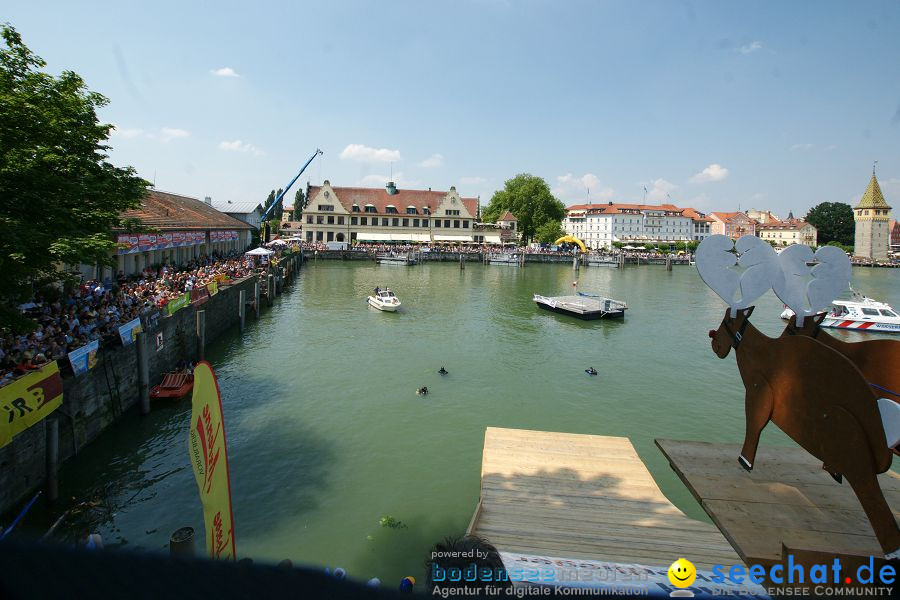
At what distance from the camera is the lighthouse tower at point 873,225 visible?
121 m

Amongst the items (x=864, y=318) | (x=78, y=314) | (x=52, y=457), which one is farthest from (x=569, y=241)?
(x=52, y=457)

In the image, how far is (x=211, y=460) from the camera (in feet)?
19.0

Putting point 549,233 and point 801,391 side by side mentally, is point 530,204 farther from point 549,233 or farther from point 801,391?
point 801,391

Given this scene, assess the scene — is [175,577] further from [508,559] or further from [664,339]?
[664,339]

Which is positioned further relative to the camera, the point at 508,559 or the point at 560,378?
the point at 560,378

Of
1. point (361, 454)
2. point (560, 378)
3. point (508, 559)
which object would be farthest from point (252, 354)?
point (508, 559)

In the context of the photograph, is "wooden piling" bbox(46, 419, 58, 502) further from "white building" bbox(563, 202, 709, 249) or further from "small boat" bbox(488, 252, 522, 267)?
"white building" bbox(563, 202, 709, 249)

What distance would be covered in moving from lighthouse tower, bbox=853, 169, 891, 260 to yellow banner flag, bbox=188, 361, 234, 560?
5896 inches

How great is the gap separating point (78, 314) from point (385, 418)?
1036 centimetres

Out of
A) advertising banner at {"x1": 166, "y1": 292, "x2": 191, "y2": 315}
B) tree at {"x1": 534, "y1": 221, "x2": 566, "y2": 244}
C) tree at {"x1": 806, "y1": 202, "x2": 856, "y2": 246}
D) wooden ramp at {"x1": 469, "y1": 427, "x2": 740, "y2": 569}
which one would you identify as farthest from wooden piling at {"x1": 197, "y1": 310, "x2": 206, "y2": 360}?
tree at {"x1": 806, "y1": 202, "x2": 856, "y2": 246}

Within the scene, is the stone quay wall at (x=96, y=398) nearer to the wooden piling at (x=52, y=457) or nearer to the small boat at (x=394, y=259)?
the wooden piling at (x=52, y=457)

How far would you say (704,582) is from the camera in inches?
231

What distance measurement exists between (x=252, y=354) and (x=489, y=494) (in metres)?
20.1

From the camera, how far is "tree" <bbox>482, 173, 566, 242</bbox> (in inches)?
4306
